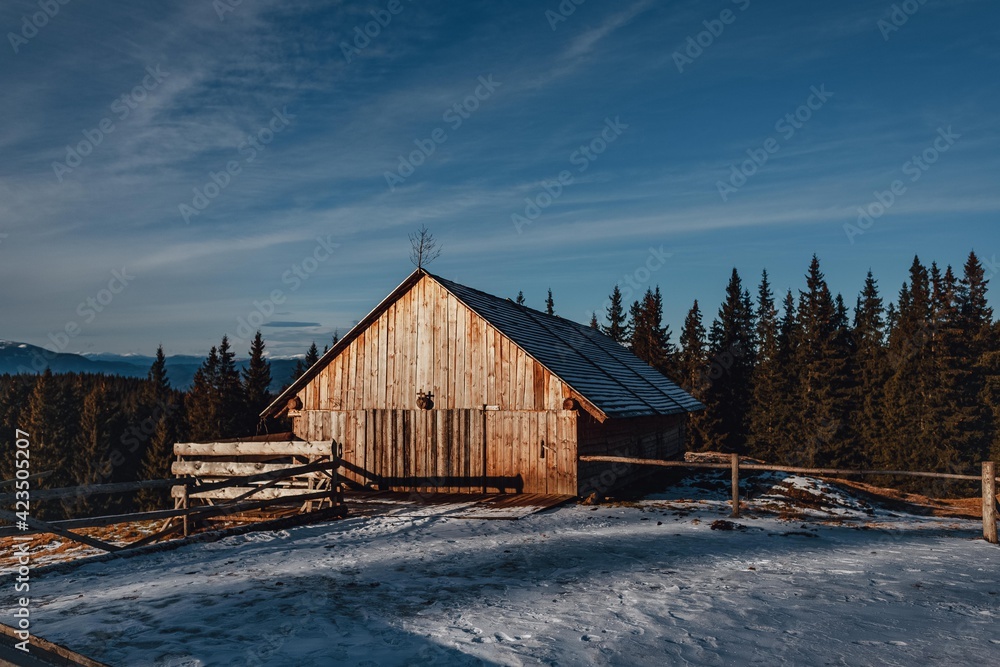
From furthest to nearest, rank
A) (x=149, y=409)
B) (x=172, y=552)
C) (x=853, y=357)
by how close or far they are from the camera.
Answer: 1. (x=149, y=409)
2. (x=853, y=357)
3. (x=172, y=552)

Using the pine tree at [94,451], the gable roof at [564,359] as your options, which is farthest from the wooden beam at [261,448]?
the pine tree at [94,451]

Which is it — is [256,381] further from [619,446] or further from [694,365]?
[619,446]

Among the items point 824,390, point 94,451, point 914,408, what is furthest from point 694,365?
point 94,451

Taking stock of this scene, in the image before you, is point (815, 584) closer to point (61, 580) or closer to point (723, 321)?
point (61, 580)

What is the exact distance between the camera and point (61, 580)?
870cm

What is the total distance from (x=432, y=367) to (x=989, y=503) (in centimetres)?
1364

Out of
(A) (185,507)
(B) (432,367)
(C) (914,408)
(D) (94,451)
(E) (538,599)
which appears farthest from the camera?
(D) (94,451)

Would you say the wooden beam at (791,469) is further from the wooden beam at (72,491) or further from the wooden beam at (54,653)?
the wooden beam at (54,653)

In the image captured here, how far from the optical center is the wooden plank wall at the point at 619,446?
17.8 m

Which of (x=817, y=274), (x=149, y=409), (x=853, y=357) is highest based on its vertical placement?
(x=817, y=274)

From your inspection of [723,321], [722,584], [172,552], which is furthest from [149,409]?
[722,584]

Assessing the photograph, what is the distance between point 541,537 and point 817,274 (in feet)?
177

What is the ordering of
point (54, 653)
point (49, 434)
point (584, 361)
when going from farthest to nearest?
point (49, 434) → point (584, 361) → point (54, 653)

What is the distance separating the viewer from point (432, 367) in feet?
62.8
